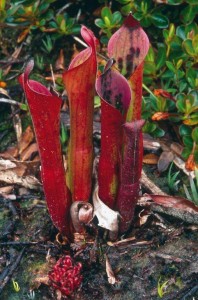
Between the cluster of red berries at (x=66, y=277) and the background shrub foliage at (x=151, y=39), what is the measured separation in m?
0.92

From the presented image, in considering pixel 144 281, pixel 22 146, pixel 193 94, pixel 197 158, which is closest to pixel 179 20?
pixel 193 94

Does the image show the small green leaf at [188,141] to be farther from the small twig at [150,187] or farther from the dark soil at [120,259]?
the dark soil at [120,259]

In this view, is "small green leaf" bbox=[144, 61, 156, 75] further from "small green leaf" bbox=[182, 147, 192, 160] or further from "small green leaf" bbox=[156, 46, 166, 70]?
"small green leaf" bbox=[182, 147, 192, 160]

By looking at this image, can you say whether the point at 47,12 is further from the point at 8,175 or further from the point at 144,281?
the point at 144,281

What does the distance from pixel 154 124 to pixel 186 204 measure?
570mm

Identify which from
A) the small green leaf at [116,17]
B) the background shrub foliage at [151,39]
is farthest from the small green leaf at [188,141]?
the small green leaf at [116,17]

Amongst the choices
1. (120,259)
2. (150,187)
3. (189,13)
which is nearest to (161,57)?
(189,13)

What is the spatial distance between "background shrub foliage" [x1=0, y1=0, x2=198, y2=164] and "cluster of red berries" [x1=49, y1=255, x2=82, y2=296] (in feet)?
3.01

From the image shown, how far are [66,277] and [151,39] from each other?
169 centimetres

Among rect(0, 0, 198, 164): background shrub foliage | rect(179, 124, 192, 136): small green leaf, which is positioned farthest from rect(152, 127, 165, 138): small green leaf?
rect(179, 124, 192, 136): small green leaf

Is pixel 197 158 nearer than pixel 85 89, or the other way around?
pixel 85 89

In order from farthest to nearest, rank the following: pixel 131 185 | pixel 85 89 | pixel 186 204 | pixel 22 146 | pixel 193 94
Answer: pixel 22 146 < pixel 193 94 < pixel 186 204 < pixel 131 185 < pixel 85 89

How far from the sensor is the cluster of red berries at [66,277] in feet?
7.84

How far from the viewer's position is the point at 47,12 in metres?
3.41
